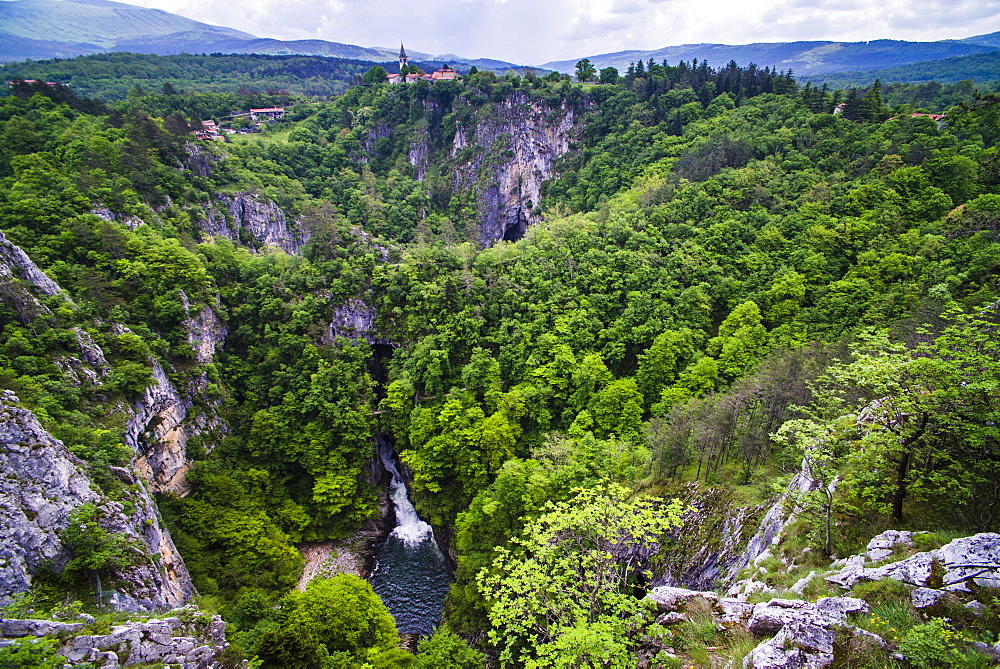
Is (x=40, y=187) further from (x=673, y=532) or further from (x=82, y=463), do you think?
(x=673, y=532)

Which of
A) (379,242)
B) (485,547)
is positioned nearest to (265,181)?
(379,242)

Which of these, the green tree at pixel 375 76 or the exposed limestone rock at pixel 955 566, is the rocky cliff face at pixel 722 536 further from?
the green tree at pixel 375 76

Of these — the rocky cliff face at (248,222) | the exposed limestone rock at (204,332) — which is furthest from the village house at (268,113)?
→ the exposed limestone rock at (204,332)

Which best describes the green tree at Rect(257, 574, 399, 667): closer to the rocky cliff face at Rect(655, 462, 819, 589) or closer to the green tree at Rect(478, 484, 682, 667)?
the green tree at Rect(478, 484, 682, 667)

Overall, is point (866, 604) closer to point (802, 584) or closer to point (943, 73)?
point (802, 584)

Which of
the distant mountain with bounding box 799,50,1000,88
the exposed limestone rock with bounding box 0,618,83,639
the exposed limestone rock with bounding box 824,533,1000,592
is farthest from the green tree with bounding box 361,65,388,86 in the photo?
the distant mountain with bounding box 799,50,1000,88
